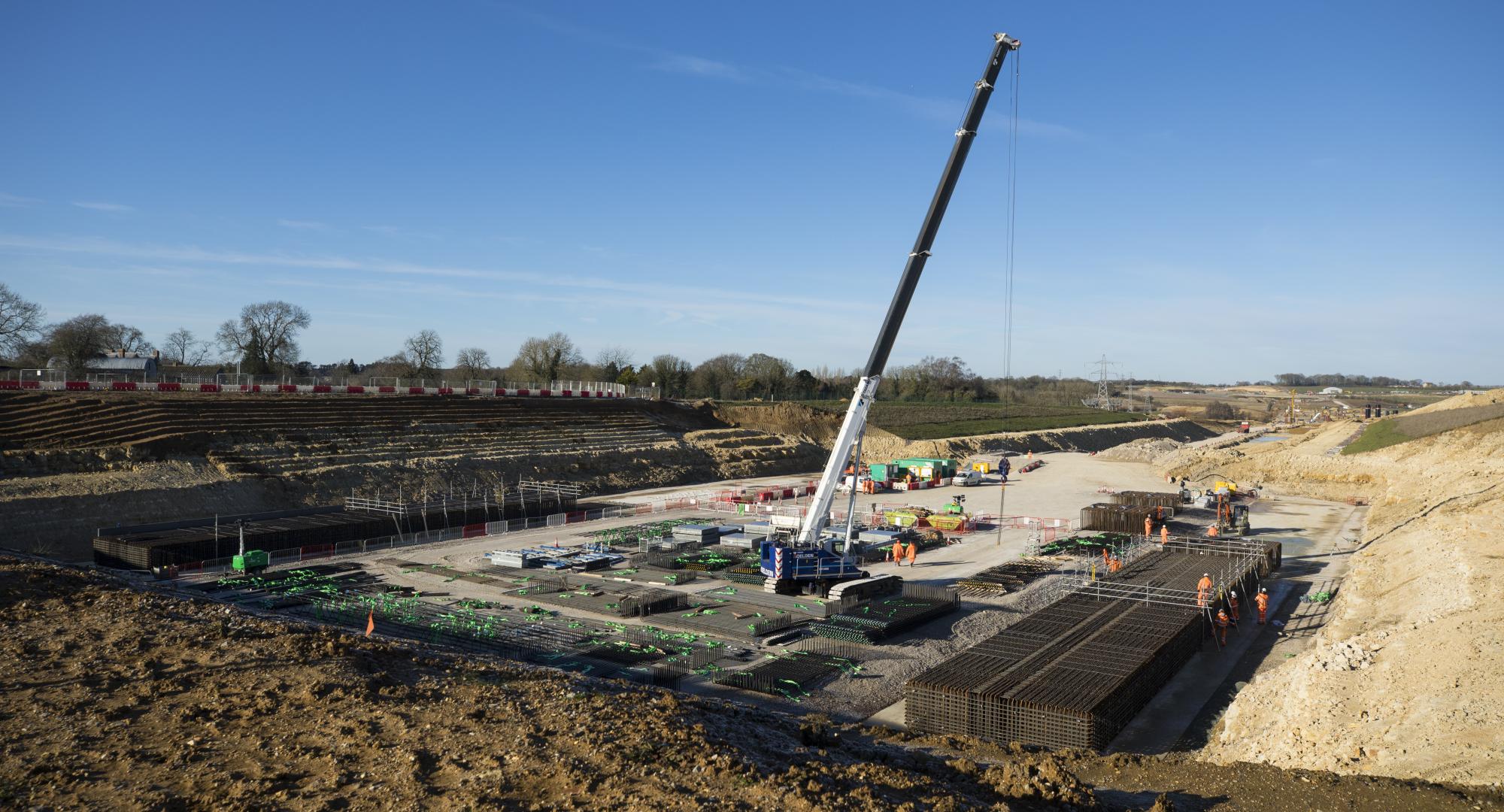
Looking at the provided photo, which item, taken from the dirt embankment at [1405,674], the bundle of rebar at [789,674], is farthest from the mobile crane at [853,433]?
the dirt embankment at [1405,674]

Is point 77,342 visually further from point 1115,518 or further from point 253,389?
point 1115,518

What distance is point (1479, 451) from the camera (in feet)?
173

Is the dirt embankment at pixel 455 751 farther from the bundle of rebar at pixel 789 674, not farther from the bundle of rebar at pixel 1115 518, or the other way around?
the bundle of rebar at pixel 1115 518

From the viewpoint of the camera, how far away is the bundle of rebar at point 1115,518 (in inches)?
1657

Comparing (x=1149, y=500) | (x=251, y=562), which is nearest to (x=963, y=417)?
(x=1149, y=500)

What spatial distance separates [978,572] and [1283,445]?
6339 cm

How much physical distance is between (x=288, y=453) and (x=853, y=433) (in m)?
34.9

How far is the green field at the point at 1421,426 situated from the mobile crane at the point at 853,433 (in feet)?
176

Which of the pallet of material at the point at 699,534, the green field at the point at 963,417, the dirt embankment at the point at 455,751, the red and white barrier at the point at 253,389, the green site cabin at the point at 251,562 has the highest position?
the red and white barrier at the point at 253,389

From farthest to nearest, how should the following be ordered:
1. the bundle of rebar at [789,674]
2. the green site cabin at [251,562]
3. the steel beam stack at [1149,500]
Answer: the steel beam stack at [1149,500]
the green site cabin at [251,562]
the bundle of rebar at [789,674]

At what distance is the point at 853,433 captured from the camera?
27.8 m

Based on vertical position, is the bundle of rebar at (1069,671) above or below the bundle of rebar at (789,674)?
above

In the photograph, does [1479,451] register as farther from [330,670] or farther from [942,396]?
[942,396]

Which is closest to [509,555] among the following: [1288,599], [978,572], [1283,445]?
[978,572]
